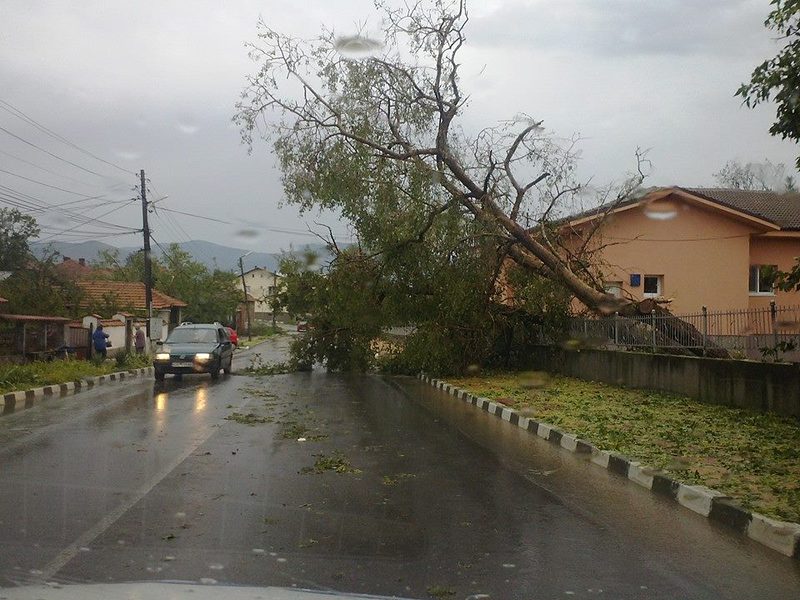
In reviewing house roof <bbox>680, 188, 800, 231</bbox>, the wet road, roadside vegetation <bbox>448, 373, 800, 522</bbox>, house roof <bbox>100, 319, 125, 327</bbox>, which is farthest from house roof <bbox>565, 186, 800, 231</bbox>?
house roof <bbox>100, 319, 125, 327</bbox>

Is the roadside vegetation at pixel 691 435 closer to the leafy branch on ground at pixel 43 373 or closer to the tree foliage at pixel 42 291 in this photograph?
the leafy branch on ground at pixel 43 373

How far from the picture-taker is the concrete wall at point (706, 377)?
44.9 ft

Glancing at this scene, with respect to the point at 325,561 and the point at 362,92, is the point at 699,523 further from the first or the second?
the point at 362,92

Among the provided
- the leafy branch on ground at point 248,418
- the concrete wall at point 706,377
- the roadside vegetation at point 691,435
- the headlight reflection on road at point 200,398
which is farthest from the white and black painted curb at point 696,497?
the headlight reflection on road at point 200,398

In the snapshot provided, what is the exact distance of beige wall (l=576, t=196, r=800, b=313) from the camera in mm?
33344

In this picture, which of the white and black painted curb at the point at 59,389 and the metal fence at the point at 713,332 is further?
the white and black painted curb at the point at 59,389

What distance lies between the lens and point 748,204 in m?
38.0

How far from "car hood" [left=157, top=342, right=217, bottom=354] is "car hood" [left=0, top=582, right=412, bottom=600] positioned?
70.4ft

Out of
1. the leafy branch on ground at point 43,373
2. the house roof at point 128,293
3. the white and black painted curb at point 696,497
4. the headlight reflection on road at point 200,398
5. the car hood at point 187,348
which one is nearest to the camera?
the white and black painted curb at point 696,497

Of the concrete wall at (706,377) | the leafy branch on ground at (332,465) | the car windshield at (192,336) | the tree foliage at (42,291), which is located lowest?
the leafy branch on ground at (332,465)

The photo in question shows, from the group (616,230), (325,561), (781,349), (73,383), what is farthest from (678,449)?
(616,230)

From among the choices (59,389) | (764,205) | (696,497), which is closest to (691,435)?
(696,497)

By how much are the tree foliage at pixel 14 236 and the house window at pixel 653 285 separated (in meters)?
31.9

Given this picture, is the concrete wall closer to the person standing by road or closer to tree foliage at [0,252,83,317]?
tree foliage at [0,252,83,317]
